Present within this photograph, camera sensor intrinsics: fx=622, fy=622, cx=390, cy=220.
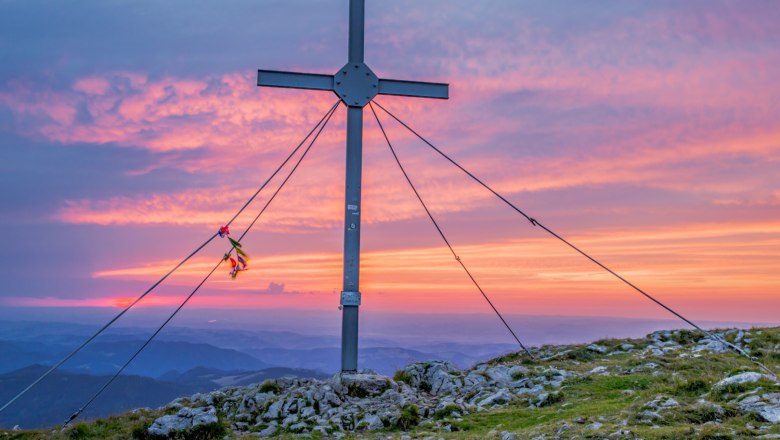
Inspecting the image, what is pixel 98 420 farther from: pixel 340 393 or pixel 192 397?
pixel 340 393

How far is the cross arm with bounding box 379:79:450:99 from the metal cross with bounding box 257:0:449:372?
0.11 ft

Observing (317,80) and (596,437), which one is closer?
(596,437)

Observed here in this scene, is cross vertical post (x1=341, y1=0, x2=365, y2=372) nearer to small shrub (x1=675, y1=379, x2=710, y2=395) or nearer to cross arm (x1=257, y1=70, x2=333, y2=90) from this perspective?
cross arm (x1=257, y1=70, x2=333, y2=90)

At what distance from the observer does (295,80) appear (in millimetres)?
18656

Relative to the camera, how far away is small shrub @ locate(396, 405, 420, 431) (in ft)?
48.1

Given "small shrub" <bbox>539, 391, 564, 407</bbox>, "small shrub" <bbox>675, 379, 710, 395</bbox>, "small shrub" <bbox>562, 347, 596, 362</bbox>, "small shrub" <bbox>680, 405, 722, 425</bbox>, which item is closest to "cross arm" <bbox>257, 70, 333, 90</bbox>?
"small shrub" <bbox>539, 391, 564, 407</bbox>

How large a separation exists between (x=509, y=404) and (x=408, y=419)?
281cm

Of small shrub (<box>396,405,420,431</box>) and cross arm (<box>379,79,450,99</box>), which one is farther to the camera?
cross arm (<box>379,79,450,99</box>)

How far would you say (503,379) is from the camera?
18.5m

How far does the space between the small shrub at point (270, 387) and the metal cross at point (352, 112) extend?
6.39 feet

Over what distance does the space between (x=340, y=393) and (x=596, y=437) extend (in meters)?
7.82

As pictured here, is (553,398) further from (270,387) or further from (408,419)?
(270,387)

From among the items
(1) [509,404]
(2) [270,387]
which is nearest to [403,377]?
(2) [270,387]

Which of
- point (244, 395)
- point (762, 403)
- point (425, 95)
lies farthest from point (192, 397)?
point (762, 403)
